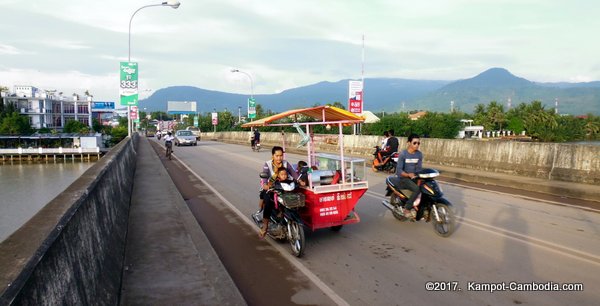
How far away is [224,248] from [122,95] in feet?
64.6

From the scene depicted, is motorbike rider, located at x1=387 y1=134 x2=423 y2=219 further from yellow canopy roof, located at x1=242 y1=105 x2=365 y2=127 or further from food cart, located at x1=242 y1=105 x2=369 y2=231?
yellow canopy roof, located at x1=242 y1=105 x2=365 y2=127

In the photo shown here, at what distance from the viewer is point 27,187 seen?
180 feet

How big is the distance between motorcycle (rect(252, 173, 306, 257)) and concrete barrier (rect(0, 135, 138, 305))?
2510 millimetres

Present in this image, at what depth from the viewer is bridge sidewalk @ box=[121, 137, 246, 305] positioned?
4.64 metres

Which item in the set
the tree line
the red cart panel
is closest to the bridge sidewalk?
the red cart panel

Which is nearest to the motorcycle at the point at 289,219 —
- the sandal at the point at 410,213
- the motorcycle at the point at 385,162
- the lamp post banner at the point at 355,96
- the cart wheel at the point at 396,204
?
the sandal at the point at 410,213

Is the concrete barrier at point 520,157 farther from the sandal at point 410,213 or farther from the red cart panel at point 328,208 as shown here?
the sandal at point 410,213

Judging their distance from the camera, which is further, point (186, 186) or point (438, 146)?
point (438, 146)

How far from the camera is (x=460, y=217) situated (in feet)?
28.1

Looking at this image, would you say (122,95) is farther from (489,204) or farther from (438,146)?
(489,204)

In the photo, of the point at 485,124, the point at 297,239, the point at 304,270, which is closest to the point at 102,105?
the point at 485,124

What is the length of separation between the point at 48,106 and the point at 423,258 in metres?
119

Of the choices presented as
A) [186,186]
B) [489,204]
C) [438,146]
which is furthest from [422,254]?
[438,146]

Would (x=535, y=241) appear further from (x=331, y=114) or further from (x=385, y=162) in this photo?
(x=385, y=162)
